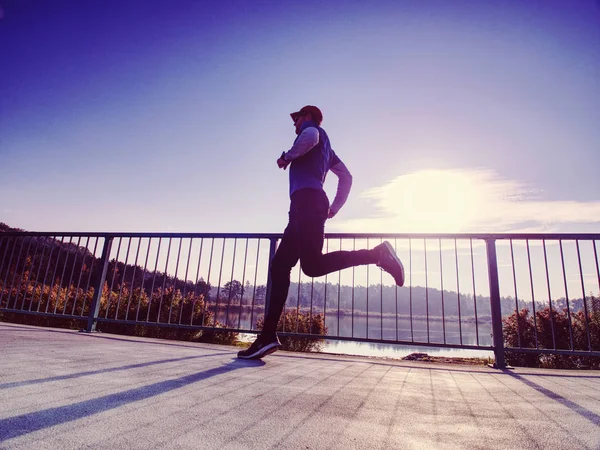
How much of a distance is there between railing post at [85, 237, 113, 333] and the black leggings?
2721 millimetres

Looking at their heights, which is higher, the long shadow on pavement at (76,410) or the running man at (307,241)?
the running man at (307,241)

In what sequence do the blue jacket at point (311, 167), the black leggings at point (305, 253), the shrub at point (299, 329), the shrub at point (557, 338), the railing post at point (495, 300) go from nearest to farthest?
the black leggings at point (305, 253)
the blue jacket at point (311, 167)
the railing post at point (495, 300)
the shrub at point (557, 338)
the shrub at point (299, 329)

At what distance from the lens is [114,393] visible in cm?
127

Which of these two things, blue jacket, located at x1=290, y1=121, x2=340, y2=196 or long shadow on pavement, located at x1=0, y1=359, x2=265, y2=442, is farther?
blue jacket, located at x1=290, y1=121, x2=340, y2=196

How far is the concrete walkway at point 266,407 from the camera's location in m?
0.91

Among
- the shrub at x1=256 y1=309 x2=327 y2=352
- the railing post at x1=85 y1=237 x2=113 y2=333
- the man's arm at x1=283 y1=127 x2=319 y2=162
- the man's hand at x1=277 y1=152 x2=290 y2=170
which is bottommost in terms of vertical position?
the shrub at x1=256 y1=309 x2=327 y2=352

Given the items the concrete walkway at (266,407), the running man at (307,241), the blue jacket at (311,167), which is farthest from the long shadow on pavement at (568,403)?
the blue jacket at (311,167)

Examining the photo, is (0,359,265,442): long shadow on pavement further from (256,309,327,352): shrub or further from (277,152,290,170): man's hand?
(256,309,327,352): shrub

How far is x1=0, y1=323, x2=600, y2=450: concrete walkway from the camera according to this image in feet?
2.99

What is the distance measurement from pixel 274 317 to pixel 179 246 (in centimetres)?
212

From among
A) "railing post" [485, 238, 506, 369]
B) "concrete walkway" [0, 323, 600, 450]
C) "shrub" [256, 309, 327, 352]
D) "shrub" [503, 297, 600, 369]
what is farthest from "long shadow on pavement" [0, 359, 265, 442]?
"shrub" [503, 297, 600, 369]

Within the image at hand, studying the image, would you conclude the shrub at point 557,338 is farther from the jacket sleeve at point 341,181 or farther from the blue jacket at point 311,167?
the blue jacket at point 311,167

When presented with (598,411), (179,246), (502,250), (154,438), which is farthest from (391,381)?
(179,246)

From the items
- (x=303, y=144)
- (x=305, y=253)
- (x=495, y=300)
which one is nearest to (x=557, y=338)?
(x=495, y=300)
